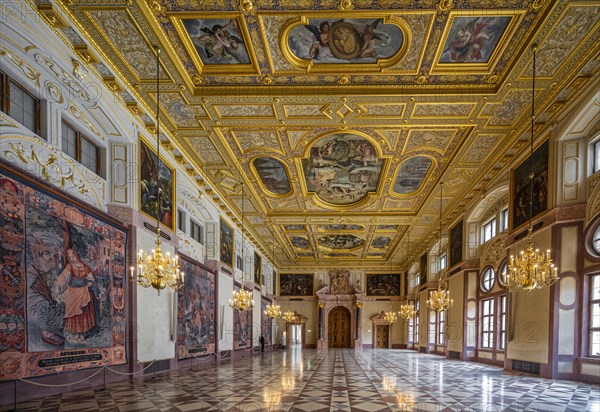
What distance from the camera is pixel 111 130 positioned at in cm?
966

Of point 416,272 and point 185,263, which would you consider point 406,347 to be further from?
point 185,263

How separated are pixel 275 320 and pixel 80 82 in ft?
96.8

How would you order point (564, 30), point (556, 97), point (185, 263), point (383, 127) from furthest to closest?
point (185, 263) < point (383, 127) < point (556, 97) < point (564, 30)

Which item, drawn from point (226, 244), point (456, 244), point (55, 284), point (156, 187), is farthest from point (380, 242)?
point (55, 284)

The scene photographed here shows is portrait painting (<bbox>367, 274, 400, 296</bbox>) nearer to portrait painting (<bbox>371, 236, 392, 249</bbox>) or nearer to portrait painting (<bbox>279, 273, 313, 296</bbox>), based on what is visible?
portrait painting (<bbox>279, 273, 313, 296</bbox>)

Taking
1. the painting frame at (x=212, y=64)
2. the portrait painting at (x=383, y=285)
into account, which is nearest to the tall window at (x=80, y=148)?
the painting frame at (x=212, y=64)

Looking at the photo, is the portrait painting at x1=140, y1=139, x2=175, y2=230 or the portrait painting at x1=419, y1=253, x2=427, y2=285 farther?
the portrait painting at x1=419, y1=253, x2=427, y2=285

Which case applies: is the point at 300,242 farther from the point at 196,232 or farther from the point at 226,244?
the point at 196,232

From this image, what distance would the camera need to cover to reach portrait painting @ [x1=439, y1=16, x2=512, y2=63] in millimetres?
7328

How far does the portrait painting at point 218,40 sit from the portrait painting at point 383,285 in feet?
99.7

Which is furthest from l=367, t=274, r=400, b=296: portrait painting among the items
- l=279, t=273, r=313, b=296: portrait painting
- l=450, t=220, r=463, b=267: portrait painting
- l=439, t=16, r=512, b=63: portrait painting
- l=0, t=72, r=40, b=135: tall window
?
l=0, t=72, r=40, b=135: tall window

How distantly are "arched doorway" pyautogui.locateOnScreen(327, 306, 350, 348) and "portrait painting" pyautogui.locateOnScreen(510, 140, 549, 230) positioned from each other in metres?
24.6

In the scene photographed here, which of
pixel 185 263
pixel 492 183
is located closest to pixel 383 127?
pixel 492 183

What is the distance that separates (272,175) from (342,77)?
22.4 ft
